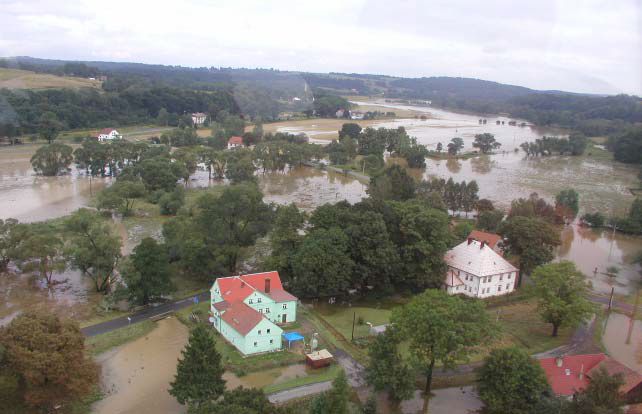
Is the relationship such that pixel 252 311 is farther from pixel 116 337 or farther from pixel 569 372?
pixel 569 372

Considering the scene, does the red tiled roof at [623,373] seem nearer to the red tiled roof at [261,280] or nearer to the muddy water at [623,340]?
the muddy water at [623,340]

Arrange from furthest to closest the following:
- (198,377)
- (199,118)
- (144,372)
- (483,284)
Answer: (199,118) → (483,284) → (144,372) → (198,377)

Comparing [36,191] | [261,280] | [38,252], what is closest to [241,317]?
[261,280]

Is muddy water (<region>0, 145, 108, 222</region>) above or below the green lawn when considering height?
below

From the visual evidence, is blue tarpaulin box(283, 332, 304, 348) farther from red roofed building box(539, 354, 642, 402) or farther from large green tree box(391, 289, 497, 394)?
red roofed building box(539, 354, 642, 402)

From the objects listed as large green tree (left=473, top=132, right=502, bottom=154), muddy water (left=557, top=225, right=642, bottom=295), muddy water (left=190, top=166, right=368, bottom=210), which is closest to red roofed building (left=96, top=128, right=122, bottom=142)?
muddy water (left=190, top=166, right=368, bottom=210)

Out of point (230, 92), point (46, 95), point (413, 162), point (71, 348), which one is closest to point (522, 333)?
point (71, 348)

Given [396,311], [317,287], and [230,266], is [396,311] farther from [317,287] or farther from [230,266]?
[230,266]
